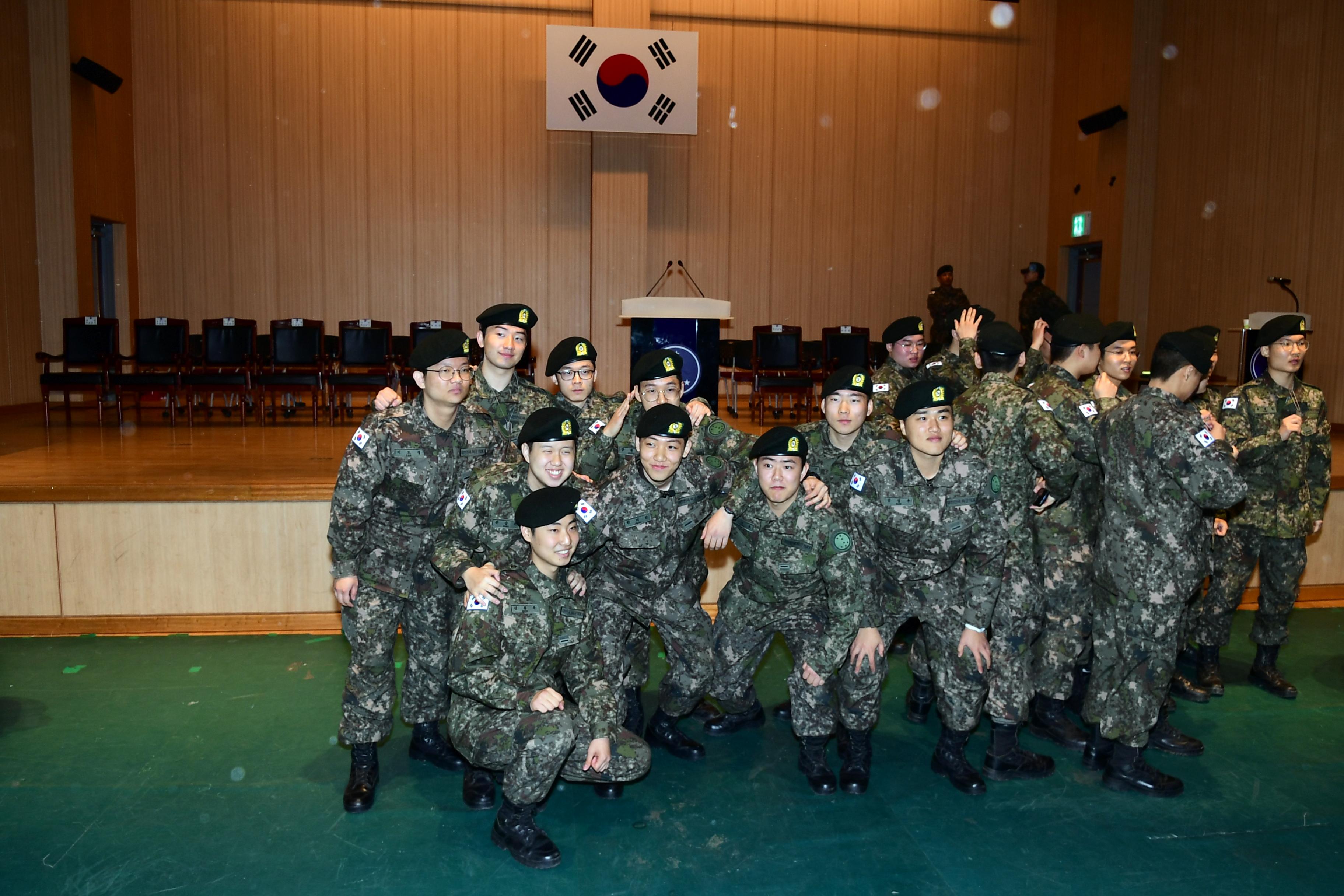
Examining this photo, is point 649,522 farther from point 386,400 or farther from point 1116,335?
point 1116,335

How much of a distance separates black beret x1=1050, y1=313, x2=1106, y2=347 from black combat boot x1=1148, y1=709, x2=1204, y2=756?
1.54m

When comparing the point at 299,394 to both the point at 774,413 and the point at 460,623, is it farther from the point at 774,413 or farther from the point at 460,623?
the point at 460,623

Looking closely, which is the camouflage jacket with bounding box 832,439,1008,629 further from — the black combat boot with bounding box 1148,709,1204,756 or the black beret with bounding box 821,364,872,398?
the black combat boot with bounding box 1148,709,1204,756

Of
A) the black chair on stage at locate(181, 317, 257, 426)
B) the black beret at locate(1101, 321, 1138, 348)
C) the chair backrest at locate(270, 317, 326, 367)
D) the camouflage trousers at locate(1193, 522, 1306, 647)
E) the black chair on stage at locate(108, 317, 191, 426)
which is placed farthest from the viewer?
the chair backrest at locate(270, 317, 326, 367)

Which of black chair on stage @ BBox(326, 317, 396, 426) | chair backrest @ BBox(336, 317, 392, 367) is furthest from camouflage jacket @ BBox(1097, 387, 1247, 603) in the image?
chair backrest @ BBox(336, 317, 392, 367)

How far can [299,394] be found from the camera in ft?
38.1

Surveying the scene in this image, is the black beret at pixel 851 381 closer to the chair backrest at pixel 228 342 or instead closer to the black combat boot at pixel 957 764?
the black combat boot at pixel 957 764

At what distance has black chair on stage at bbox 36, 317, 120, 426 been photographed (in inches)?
342

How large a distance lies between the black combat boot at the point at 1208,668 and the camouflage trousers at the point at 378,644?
3.57 meters

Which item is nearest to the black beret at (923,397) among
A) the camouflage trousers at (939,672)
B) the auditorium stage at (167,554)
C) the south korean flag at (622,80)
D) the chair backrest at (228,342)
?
the camouflage trousers at (939,672)

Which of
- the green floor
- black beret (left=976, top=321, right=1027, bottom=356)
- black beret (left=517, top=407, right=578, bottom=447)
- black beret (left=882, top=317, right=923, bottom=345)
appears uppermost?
black beret (left=882, top=317, right=923, bottom=345)

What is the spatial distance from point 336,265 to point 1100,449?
11002 millimetres

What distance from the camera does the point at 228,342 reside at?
30.7 ft

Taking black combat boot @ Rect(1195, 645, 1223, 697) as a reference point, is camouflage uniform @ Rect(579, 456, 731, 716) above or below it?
above
